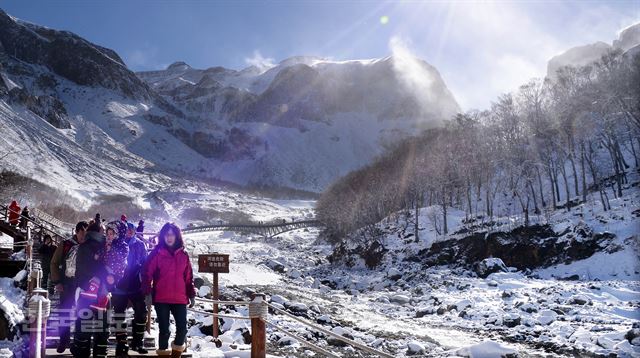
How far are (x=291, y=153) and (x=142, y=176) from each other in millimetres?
71196

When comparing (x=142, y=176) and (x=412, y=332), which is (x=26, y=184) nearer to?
(x=142, y=176)

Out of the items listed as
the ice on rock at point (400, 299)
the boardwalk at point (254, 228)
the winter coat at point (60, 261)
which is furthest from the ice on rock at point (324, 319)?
the boardwalk at point (254, 228)

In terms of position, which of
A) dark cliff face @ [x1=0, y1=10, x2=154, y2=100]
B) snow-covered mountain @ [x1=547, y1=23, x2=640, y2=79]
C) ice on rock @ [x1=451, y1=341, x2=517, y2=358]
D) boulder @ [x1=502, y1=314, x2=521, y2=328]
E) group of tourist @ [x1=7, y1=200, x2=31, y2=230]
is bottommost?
boulder @ [x1=502, y1=314, x2=521, y2=328]

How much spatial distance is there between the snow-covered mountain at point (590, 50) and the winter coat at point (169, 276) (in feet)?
279

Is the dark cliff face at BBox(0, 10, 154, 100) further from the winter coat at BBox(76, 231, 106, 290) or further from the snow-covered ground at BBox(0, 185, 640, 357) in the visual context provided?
the winter coat at BBox(76, 231, 106, 290)

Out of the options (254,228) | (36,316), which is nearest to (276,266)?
(254,228)

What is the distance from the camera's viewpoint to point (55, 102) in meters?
130

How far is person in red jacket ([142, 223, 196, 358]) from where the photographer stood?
21.2 feet

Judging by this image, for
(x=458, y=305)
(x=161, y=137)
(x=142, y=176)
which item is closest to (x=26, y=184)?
(x=142, y=176)

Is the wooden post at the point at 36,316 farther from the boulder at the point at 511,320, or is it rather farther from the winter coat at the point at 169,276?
the boulder at the point at 511,320

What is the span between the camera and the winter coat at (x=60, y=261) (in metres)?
7.34

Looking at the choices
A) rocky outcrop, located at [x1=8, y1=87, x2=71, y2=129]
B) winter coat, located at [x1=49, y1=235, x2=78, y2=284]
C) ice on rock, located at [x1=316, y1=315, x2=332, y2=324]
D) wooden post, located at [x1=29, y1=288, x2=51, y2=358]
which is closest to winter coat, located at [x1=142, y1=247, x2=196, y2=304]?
wooden post, located at [x1=29, y1=288, x2=51, y2=358]

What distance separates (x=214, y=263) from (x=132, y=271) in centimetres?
348

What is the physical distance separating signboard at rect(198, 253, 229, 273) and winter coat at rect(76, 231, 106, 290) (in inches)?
156
